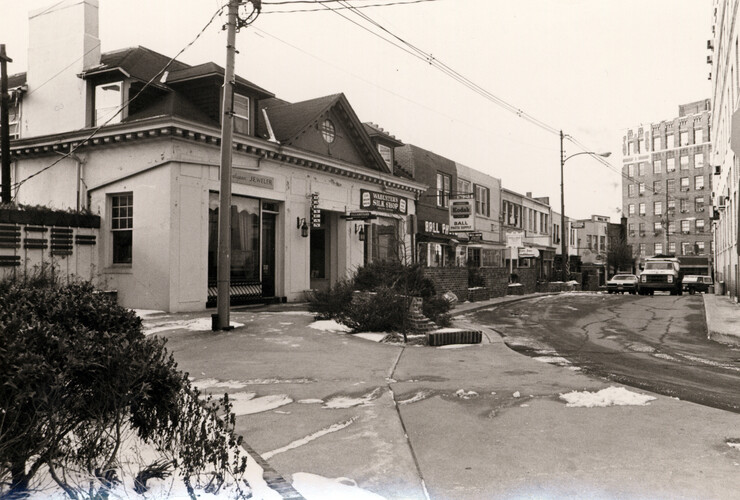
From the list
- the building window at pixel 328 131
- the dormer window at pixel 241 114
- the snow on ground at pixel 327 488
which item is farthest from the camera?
the building window at pixel 328 131

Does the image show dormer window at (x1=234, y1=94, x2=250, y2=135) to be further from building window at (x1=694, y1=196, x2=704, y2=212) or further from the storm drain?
building window at (x1=694, y1=196, x2=704, y2=212)

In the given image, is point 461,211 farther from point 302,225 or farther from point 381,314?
point 381,314

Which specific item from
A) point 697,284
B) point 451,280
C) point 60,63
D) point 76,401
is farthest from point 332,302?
point 697,284

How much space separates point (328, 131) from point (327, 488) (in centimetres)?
1907

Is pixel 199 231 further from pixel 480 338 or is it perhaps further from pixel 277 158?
pixel 480 338

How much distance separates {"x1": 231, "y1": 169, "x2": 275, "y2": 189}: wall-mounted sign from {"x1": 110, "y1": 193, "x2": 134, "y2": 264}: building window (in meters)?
2.97

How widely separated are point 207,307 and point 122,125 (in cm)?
542

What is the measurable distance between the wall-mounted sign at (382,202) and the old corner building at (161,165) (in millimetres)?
1644

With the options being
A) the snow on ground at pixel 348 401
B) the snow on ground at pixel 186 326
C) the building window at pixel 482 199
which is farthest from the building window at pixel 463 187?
the snow on ground at pixel 348 401

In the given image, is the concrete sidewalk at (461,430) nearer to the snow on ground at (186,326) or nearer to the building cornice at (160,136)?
the snow on ground at (186,326)

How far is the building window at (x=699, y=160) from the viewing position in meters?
82.6

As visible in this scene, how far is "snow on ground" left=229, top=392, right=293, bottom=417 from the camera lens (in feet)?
19.6

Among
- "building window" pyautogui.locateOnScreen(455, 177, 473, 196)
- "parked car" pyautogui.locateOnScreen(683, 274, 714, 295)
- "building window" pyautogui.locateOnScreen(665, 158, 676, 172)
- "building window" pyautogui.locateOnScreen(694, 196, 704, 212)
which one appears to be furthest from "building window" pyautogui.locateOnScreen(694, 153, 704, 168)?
"building window" pyautogui.locateOnScreen(455, 177, 473, 196)

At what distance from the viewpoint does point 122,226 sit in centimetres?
1627
